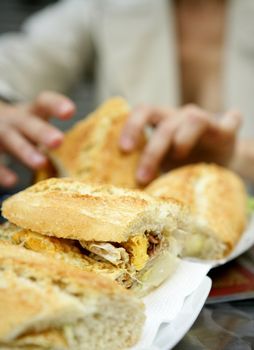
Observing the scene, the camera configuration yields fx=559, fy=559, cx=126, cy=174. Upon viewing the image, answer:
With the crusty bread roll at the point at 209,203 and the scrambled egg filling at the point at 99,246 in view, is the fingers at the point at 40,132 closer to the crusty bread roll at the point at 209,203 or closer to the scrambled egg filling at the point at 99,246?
the crusty bread roll at the point at 209,203

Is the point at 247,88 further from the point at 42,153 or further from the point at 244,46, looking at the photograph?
the point at 42,153

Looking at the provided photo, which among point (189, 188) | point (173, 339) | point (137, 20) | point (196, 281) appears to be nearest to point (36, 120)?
point (189, 188)

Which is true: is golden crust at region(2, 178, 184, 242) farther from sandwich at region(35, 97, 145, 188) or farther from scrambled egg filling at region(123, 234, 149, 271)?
sandwich at region(35, 97, 145, 188)

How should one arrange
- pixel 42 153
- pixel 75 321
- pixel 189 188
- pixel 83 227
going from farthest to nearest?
pixel 42 153 → pixel 189 188 → pixel 83 227 → pixel 75 321

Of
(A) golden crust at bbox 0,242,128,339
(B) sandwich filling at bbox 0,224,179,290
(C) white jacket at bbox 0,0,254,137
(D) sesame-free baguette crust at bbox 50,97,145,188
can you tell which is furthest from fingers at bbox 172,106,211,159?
(C) white jacket at bbox 0,0,254,137

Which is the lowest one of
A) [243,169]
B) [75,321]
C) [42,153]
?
[243,169]

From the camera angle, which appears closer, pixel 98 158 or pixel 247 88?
pixel 98 158

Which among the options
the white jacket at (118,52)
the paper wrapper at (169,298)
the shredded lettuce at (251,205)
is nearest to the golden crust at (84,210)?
the paper wrapper at (169,298)
